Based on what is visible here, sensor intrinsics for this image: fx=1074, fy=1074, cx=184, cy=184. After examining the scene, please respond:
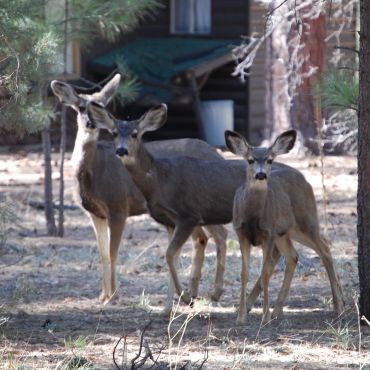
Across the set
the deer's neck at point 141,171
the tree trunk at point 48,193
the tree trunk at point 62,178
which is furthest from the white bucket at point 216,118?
the deer's neck at point 141,171

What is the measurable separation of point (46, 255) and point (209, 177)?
3.46 meters

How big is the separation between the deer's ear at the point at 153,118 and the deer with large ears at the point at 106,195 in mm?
753

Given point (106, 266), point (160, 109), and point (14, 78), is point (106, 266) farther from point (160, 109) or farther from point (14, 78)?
point (14, 78)

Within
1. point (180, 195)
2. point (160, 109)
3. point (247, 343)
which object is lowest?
point (247, 343)

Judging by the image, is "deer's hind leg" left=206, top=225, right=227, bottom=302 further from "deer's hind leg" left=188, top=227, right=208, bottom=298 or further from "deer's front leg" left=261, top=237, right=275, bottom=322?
"deer's front leg" left=261, top=237, right=275, bottom=322

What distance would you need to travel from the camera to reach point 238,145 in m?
8.94

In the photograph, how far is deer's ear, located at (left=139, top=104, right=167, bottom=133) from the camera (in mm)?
9586

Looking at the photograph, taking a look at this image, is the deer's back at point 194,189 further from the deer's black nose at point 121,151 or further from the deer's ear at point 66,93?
the deer's ear at point 66,93

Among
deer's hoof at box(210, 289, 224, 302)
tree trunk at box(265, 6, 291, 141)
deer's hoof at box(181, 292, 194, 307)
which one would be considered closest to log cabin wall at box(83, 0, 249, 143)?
tree trunk at box(265, 6, 291, 141)

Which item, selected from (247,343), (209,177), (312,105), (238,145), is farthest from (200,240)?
(312,105)

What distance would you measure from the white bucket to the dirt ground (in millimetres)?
8690

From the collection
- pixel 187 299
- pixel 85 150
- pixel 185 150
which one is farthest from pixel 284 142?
pixel 85 150

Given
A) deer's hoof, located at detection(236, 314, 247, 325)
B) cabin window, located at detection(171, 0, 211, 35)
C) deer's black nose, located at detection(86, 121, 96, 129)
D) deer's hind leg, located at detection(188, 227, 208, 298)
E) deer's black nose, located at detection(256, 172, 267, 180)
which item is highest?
cabin window, located at detection(171, 0, 211, 35)

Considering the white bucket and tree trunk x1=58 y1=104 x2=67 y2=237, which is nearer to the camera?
tree trunk x1=58 y1=104 x2=67 y2=237
